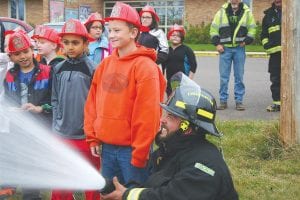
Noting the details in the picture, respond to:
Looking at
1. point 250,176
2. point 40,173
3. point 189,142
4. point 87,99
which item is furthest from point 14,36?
point 250,176

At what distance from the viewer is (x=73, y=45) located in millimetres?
4672

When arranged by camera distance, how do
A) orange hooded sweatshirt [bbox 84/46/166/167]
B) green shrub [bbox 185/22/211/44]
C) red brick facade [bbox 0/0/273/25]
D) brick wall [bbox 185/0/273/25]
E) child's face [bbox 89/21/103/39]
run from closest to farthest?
orange hooded sweatshirt [bbox 84/46/166/167]
child's face [bbox 89/21/103/39]
green shrub [bbox 185/22/211/44]
red brick facade [bbox 0/0/273/25]
brick wall [bbox 185/0/273/25]

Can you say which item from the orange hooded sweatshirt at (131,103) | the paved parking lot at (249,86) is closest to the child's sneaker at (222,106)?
the paved parking lot at (249,86)

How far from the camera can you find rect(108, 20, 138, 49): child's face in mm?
4133

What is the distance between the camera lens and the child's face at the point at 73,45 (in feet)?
15.3

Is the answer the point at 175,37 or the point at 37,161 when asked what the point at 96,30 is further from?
the point at 37,161

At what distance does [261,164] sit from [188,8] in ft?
103

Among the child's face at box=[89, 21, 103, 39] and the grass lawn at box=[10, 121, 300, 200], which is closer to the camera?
the grass lawn at box=[10, 121, 300, 200]

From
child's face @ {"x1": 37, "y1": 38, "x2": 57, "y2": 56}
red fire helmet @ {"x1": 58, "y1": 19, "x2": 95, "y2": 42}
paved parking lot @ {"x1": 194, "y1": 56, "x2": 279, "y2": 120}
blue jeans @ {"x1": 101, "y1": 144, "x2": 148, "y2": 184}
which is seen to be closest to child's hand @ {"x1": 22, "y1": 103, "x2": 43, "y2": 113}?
red fire helmet @ {"x1": 58, "y1": 19, "x2": 95, "y2": 42}

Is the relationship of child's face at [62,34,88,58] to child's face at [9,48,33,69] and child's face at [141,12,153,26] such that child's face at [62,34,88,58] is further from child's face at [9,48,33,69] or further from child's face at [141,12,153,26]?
child's face at [141,12,153,26]

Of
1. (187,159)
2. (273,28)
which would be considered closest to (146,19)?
(273,28)

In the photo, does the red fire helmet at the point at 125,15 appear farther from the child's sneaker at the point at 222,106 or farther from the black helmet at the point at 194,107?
the child's sneaker at the point at 222,106

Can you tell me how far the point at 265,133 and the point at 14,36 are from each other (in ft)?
11.8

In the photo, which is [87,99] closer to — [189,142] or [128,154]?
[128,154]
